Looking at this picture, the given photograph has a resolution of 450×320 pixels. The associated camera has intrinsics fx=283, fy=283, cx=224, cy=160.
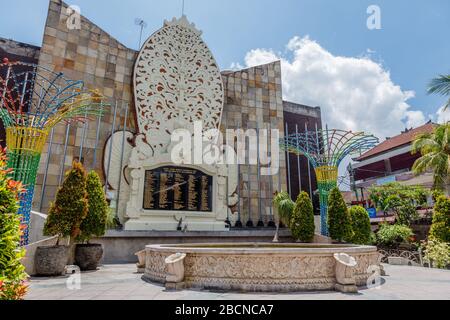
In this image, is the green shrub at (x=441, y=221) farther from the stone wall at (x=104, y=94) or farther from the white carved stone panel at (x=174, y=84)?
the white carved stone panel at (x=174, y=84)

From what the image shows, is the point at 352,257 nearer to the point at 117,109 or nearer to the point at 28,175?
the point at 28,175

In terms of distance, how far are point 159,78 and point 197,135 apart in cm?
353

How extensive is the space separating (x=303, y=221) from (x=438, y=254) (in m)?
4.92

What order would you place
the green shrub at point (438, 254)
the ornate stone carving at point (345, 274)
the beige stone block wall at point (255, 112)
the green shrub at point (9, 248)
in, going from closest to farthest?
the green shrub at point (9, 248) < the ornate stone carving at point (345, 274) < the green shrub at point (438, 254) < the beige stone block wall at point (255, 112)

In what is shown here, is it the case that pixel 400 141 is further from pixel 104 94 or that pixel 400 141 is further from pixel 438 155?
pixel 104 94

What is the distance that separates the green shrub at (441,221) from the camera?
11.0m

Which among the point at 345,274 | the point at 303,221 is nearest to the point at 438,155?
the point at 303,221

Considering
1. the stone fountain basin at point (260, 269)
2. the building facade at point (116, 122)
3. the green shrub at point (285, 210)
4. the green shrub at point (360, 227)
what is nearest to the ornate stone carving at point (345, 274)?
the stone fountain basin at point (260, 269)

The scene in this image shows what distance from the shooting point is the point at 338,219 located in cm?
1171

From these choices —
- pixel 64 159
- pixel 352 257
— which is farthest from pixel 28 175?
pixel 352 257

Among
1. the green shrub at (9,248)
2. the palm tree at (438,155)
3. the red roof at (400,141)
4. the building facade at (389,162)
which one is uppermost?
the red roof at (400,141)

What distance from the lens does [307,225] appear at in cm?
1258

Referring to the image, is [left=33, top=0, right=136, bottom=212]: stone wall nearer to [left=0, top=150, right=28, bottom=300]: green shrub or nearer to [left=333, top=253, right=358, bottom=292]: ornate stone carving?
[left=0, top=150, right=28, bottom=300]: green shrub

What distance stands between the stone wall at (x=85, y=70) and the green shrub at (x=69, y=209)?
4.54m
